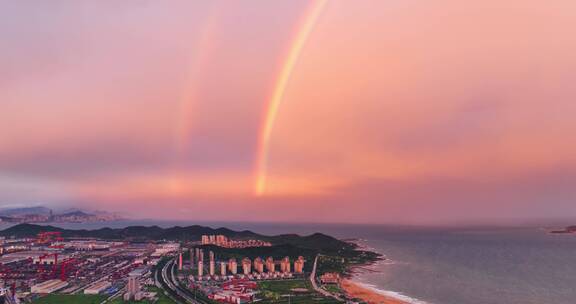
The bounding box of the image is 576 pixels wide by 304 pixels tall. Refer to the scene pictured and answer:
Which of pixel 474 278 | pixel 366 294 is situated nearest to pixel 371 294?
pixel 366 294

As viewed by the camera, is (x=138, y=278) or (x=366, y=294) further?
(x=138, y=278)

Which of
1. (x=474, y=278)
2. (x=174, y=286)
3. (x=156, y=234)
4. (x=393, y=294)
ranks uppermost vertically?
(x=156, y=234)

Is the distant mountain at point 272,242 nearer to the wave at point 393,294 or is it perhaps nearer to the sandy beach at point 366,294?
the sandy beach at point 366,294

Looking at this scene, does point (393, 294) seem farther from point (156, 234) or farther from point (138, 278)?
point (156, 234)

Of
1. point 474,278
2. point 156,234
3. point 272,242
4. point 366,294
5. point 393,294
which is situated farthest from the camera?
Result: point 156,234

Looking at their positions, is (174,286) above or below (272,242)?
below

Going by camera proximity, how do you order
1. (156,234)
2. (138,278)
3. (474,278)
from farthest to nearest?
(156,234)
(474,278)
(138,278)

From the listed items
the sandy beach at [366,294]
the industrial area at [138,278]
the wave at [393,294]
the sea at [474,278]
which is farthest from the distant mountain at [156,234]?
the wave at [393,294]

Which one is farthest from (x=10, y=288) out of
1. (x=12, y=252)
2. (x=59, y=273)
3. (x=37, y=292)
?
(x=12, y=252)

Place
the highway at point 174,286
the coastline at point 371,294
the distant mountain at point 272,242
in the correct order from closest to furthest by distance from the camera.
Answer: the highway at point 174,286 < the coastline at point 371,294 < the distant mountain at point 272,242

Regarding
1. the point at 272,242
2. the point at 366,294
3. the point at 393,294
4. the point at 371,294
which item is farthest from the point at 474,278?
the point at 272,242
